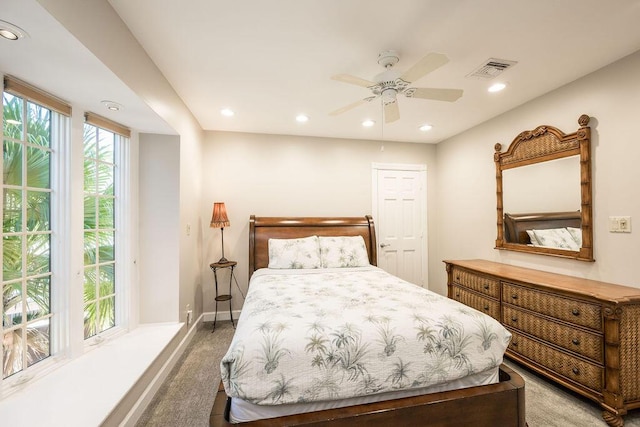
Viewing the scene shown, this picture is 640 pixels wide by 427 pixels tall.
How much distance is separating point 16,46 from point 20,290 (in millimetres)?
1354

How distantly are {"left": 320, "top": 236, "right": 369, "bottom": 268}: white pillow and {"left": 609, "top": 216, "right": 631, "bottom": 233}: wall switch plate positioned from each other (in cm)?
220

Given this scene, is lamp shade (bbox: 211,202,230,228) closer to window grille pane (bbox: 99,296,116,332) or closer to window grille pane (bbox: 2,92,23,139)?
window grille pane (bbox: 99,296,116,332)

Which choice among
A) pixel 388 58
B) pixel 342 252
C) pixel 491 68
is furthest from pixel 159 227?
pixel 491 68

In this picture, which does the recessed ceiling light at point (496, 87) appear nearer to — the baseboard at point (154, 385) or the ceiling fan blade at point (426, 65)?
the ceiling fan blade at point (426, 65)

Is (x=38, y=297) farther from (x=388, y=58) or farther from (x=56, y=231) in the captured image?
(x=388, y=58)

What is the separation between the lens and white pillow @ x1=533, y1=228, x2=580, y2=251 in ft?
8.21

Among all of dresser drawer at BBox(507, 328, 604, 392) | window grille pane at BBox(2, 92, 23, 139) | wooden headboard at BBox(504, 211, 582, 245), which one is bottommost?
dresser drawer at BBox(507, 328, 604, 392)

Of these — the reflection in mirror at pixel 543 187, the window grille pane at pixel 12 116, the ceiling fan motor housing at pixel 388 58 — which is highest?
the ceiling fan motor housing at pixel 388 58

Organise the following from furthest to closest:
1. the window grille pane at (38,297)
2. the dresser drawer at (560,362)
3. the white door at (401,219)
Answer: the white door at (401,219), the dresser drawer at (560,362), the window grille pane at (38,297)

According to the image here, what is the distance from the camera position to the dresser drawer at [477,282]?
8.93 ft

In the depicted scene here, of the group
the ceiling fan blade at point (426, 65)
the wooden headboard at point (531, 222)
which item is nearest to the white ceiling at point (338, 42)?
the ceiling fan blade at point (426, 65)

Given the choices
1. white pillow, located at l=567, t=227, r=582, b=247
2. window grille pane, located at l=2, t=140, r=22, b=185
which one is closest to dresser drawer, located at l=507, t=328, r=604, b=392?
white pillow, located at l=567, t=227, r=582, b=247

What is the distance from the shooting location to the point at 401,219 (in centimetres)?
435

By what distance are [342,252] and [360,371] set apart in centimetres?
209
